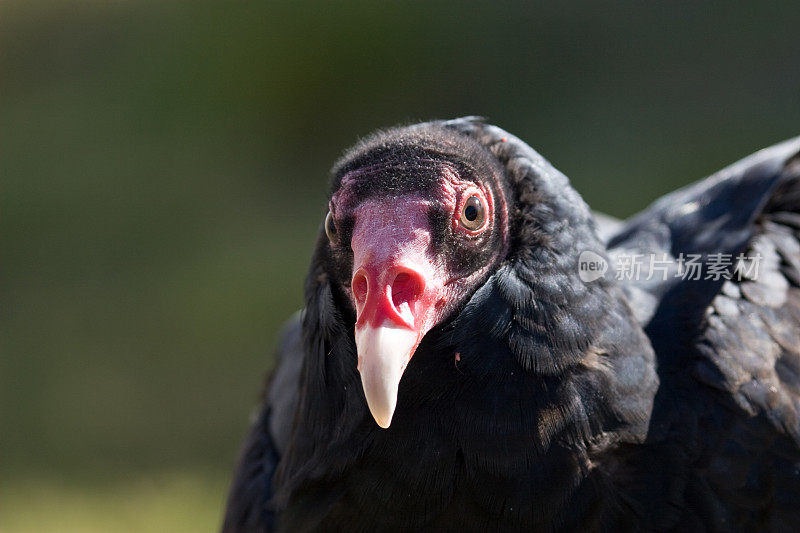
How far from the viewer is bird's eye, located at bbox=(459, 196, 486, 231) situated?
212 cm

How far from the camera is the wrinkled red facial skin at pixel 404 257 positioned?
77.2 inches

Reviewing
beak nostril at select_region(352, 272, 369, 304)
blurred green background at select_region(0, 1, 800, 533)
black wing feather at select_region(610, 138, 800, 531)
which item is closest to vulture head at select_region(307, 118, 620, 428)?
beak nostril at select_region(352, 272, 369, 304)

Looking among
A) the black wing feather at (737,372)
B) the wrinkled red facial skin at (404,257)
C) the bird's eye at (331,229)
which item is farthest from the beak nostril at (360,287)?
the black wing feather at (737,372)

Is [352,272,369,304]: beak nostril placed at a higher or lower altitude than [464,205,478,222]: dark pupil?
lower

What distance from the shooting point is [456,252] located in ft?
7.04

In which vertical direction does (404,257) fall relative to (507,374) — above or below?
above

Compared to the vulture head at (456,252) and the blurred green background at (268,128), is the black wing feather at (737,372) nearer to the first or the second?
the vulture head at (456,252)

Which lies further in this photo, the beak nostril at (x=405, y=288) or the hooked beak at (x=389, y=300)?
the beak nostril at (x=405, y=288)

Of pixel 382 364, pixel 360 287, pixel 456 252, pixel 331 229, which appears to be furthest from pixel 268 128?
pixel 382 364

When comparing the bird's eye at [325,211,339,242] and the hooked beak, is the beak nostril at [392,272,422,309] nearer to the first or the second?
the hooked beak

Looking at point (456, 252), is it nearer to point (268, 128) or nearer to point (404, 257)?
point (404, 257)

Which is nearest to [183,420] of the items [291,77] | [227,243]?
[227,243]

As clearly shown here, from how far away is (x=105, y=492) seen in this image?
5207 mm

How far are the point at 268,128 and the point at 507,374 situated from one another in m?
6.82
